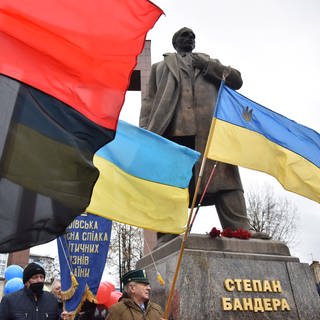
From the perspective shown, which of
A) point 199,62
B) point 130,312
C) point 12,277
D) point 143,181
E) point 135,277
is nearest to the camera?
point 130,312

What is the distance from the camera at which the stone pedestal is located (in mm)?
4023

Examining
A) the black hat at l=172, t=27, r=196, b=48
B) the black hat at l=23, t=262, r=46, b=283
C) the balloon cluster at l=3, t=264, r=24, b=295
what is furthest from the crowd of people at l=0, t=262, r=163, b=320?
the black hat at l=172, t=27, r=196, b=48

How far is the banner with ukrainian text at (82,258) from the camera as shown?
16.6 feet

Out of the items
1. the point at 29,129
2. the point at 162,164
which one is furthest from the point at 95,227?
the point at 29,129

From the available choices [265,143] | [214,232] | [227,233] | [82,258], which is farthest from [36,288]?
[265,143]

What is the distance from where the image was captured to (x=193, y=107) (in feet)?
18.7

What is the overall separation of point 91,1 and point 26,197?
1.64 metres

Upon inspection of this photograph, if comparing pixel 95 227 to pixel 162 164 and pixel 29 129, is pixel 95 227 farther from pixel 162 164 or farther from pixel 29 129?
pixel 29 129

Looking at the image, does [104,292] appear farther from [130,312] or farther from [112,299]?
[130,312]

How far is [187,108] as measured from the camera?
5656 mm

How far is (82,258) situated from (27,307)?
1.87m

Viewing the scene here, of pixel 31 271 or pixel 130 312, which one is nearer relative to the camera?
pixel 130 312

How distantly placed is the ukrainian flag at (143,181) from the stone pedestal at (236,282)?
528 mm

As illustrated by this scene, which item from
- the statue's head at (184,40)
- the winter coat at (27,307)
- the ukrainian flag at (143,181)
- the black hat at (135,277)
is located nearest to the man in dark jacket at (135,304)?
the black hat at (135,277)
